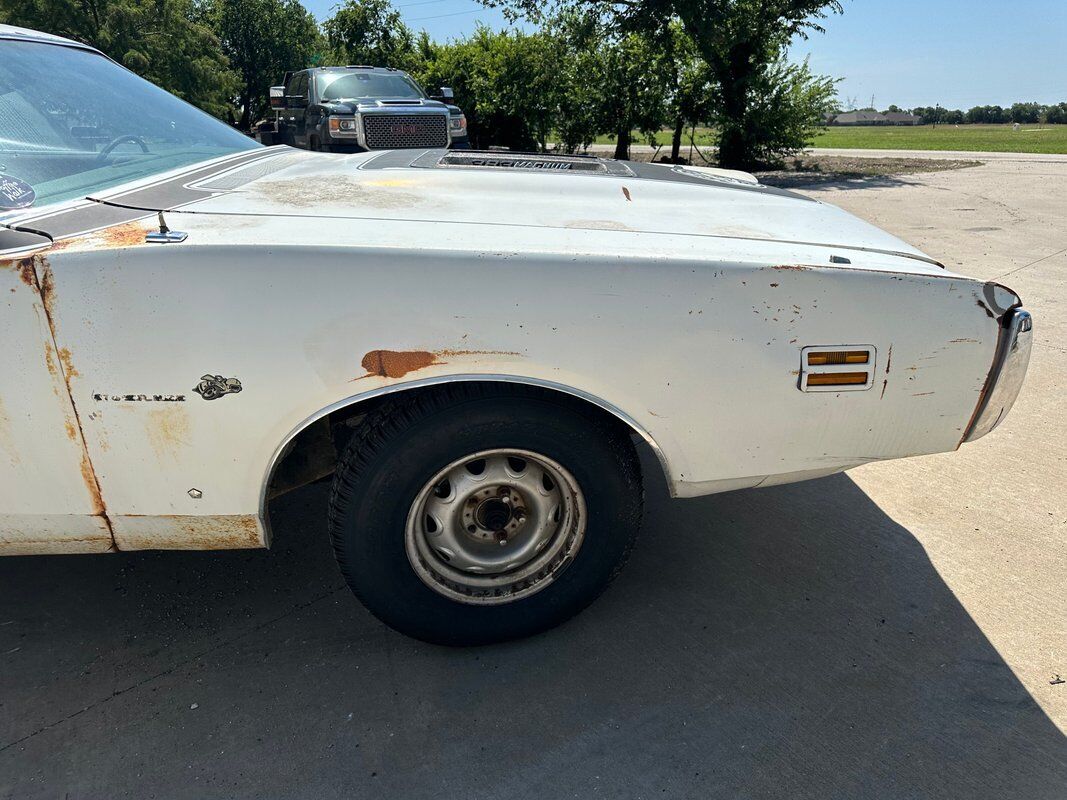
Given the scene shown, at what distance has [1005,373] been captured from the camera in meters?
2.22

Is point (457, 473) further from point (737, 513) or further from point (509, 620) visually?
point (737, 513)

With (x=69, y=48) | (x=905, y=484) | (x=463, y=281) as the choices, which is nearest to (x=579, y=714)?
(x=463, y=281)

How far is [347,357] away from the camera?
200 centimetres

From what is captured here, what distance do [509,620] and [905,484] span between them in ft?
6.76

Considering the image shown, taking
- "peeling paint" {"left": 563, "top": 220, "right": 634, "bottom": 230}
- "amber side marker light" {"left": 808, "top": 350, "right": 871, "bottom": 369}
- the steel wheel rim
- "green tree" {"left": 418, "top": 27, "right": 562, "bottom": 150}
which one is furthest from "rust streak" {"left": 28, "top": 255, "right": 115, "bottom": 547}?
"green tree" {"left": 418, "top": 27, "right": 562, "bottom": 150}

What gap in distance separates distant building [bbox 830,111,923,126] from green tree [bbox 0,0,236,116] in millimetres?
88934

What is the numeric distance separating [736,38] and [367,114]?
8.79 metres

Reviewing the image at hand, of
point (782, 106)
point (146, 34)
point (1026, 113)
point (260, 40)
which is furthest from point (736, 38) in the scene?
point (1026, 113)

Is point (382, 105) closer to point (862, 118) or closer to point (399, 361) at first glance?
point (399, 361)

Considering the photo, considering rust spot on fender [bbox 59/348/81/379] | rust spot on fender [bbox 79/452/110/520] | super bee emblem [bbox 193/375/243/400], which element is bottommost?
rust spot on fender [bbox 79/452/110/520]

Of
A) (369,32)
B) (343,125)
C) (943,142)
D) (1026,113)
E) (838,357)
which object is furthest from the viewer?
(1026,113)

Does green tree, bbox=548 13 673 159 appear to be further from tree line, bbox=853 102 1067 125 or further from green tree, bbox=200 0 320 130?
tree line, bbox=853 102 1067 125

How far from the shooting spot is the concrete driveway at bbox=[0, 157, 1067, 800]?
6.61 ft

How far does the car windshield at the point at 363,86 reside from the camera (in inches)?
493
